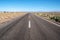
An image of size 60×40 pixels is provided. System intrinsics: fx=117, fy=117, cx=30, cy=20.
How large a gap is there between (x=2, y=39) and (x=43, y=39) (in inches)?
105

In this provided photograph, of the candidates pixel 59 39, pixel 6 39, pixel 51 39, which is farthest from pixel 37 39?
pixel 6 39

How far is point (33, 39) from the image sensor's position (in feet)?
24.7

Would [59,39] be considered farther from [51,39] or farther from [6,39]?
[6,39]

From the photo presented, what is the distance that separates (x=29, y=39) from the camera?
24.5ft

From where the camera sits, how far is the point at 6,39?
7.66m

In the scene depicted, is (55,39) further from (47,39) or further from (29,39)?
(29,39)

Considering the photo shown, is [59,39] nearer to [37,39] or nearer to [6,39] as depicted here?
[37,39]

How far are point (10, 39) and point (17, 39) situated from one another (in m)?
0.47

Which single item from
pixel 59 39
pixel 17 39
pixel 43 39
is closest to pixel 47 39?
pixel 43 39

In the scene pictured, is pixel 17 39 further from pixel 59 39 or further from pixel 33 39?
pixel 59 39

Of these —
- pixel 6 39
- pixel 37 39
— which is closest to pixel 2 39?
pixel 6 39

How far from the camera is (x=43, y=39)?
7.53 m

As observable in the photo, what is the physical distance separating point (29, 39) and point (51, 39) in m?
1.43

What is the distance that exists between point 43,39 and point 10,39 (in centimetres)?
214
